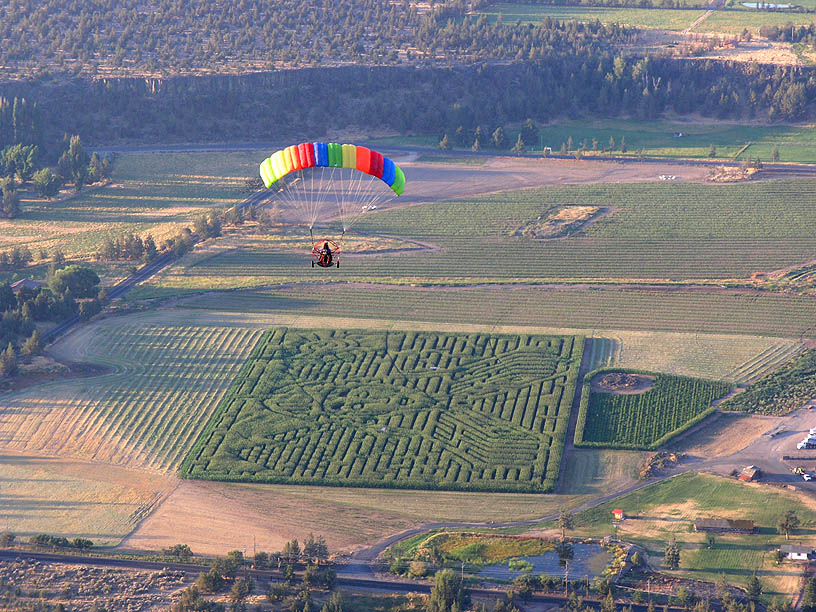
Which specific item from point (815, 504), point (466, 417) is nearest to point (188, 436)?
point (466, 417)

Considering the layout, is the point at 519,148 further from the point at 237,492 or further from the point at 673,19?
the point at 237,492

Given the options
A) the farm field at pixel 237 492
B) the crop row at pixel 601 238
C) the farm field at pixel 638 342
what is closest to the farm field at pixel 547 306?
the farm field at pixel 638 342

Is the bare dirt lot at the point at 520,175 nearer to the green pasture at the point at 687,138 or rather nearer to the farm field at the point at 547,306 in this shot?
the green pasture at the point at 687,138

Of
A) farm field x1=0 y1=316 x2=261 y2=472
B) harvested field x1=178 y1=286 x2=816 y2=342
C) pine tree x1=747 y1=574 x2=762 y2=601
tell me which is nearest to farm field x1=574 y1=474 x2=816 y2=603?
pine tree x1=747 y1=574 x2=762 y2=601

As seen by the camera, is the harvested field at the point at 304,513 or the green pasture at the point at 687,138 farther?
the green pasture at the point at 687,138

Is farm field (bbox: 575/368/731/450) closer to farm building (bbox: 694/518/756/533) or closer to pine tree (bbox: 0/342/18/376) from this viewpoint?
farm building (bbox: 694/518/756/533)

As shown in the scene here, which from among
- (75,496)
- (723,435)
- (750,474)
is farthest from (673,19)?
(75,496)
